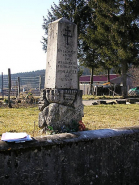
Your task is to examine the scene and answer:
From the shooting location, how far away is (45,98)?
5988mm

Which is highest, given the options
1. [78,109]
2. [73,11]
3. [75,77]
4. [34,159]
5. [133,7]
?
[73,11]

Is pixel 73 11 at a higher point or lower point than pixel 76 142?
higher

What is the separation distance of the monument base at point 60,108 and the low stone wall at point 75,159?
5.34ft

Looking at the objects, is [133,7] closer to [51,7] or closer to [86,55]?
[86,55]

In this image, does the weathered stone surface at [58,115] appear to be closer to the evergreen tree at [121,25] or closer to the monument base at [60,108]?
the monument base at [60,108]

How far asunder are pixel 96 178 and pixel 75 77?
2844 mm

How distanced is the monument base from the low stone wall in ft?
5.34

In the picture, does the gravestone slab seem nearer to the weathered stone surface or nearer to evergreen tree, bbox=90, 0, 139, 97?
the weathered stone surface

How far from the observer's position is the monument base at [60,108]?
19.0 ft

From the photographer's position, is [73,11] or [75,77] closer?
[75,77]

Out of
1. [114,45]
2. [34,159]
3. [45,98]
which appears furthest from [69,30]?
[114,45]

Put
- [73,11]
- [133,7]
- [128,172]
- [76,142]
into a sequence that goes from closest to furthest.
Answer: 1. [76,142]
2. [128,172]
3. [133,7]
4. [73,11]

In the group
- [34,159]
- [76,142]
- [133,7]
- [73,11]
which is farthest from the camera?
[73,11]

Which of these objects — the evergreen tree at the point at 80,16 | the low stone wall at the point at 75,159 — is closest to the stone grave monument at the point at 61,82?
the low stone wall at the point at 75,159
